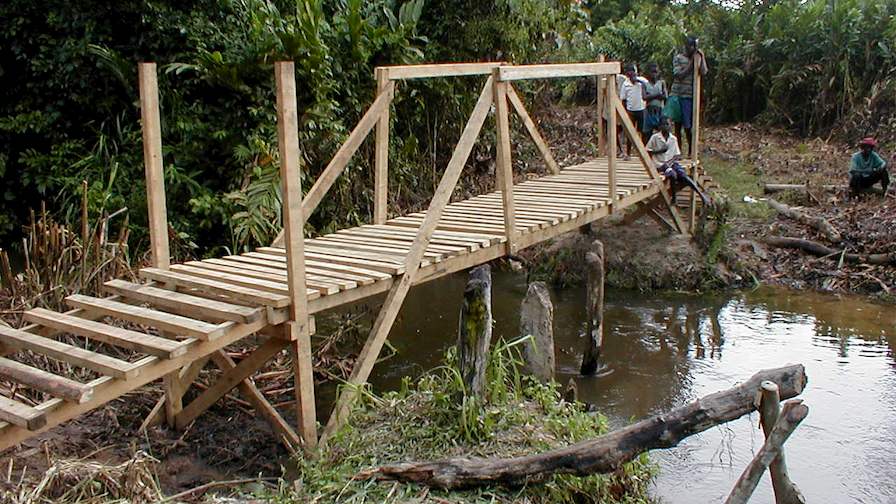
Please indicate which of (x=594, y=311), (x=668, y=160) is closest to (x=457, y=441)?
(x=594, y=311)

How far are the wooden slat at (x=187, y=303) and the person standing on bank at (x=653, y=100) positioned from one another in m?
7.98

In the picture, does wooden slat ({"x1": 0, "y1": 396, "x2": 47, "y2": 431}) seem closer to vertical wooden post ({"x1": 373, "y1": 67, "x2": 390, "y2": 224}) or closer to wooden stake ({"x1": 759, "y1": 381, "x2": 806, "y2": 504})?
wooden stake ({"x1": 759, "y1": 381, "x2": 806, "y2": 504})

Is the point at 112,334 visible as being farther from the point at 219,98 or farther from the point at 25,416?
the point at 219,98

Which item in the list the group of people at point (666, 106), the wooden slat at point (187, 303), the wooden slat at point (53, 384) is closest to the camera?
the wooden slat at point (53, 384)

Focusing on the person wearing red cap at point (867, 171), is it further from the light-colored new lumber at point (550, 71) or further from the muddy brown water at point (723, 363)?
the light-colored new lumber at point (550, 71)

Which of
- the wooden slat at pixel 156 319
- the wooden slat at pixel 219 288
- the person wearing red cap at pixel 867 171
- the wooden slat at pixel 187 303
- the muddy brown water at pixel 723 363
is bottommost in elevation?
the muddy brown water at pixel 723 363

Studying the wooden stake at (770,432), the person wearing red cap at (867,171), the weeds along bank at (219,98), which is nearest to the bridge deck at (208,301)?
the weeds along bank at (219,98)

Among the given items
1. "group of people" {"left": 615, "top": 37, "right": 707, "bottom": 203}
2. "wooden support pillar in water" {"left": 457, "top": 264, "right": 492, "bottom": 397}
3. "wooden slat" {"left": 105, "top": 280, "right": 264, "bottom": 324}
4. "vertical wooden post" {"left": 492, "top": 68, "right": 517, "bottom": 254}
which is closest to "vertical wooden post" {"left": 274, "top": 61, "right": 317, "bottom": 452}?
"wooden slat" {"left": 105, "top": 280, "right": 264, "bottom": 324}

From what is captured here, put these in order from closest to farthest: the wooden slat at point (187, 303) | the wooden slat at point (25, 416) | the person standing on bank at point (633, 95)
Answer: the wooden slat at point (25, 416), the wooden slat at point (187, 303), the person standing on bank at point (633, 95)

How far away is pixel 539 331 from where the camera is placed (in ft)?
21.2

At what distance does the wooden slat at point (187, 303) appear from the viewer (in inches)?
202

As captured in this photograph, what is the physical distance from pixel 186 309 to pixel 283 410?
1531 millimetres

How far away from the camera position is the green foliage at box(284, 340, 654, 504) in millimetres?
4598

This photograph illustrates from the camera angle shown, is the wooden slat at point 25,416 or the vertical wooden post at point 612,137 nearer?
the wooden slat at point 25,416
